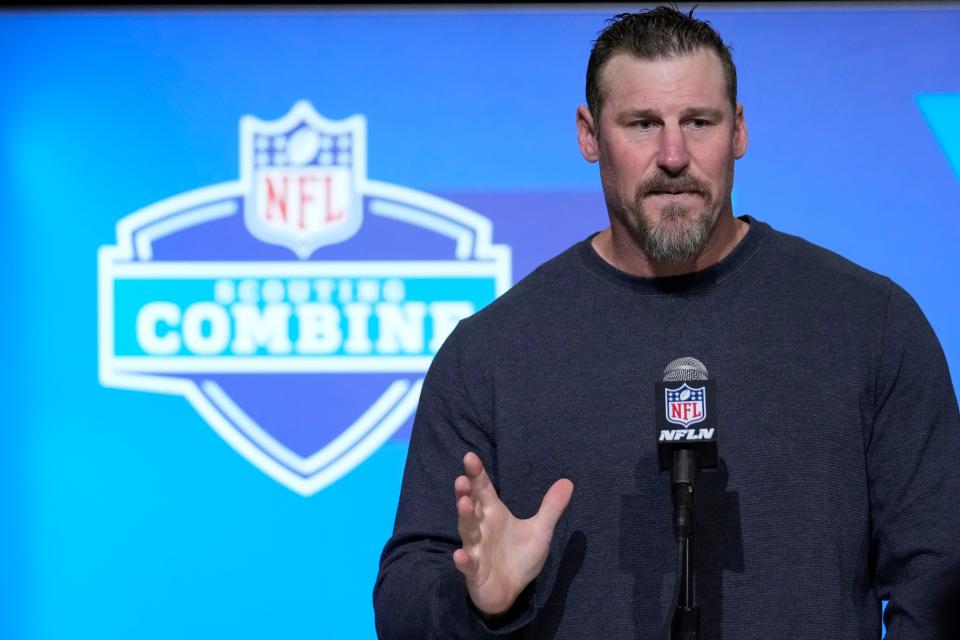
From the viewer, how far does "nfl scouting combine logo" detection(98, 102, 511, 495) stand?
2947mm

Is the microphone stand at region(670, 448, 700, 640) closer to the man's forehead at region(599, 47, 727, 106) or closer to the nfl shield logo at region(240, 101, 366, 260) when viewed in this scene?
the man's forehead at region(599, 47, 727, 106)

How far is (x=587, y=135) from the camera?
1983 mm

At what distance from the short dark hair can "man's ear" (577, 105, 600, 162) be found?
0.18ft

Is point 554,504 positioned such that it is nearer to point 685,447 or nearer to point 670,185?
point 685,447

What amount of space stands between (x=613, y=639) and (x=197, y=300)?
1640 millimetres

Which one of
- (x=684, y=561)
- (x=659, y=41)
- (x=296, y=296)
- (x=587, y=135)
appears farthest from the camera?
(x=296, y=296)

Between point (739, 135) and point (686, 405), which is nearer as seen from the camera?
point (686, 405)

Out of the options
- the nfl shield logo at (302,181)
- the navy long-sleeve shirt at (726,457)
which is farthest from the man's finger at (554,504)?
the nfl shield logo at (302,181)

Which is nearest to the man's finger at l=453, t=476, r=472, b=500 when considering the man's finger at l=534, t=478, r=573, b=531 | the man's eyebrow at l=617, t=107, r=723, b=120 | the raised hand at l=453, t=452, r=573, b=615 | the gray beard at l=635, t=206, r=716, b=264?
the raised hand at l=453, t=452, r=573, b=615

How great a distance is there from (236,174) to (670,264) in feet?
4.99

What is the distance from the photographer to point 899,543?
1626 millimetres

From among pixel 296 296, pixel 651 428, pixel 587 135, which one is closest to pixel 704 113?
pixel 587 135

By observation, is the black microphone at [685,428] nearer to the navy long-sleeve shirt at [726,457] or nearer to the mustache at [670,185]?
the navy long-sleeve shirt at [726,457]

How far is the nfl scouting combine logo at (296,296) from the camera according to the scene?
2.95m
